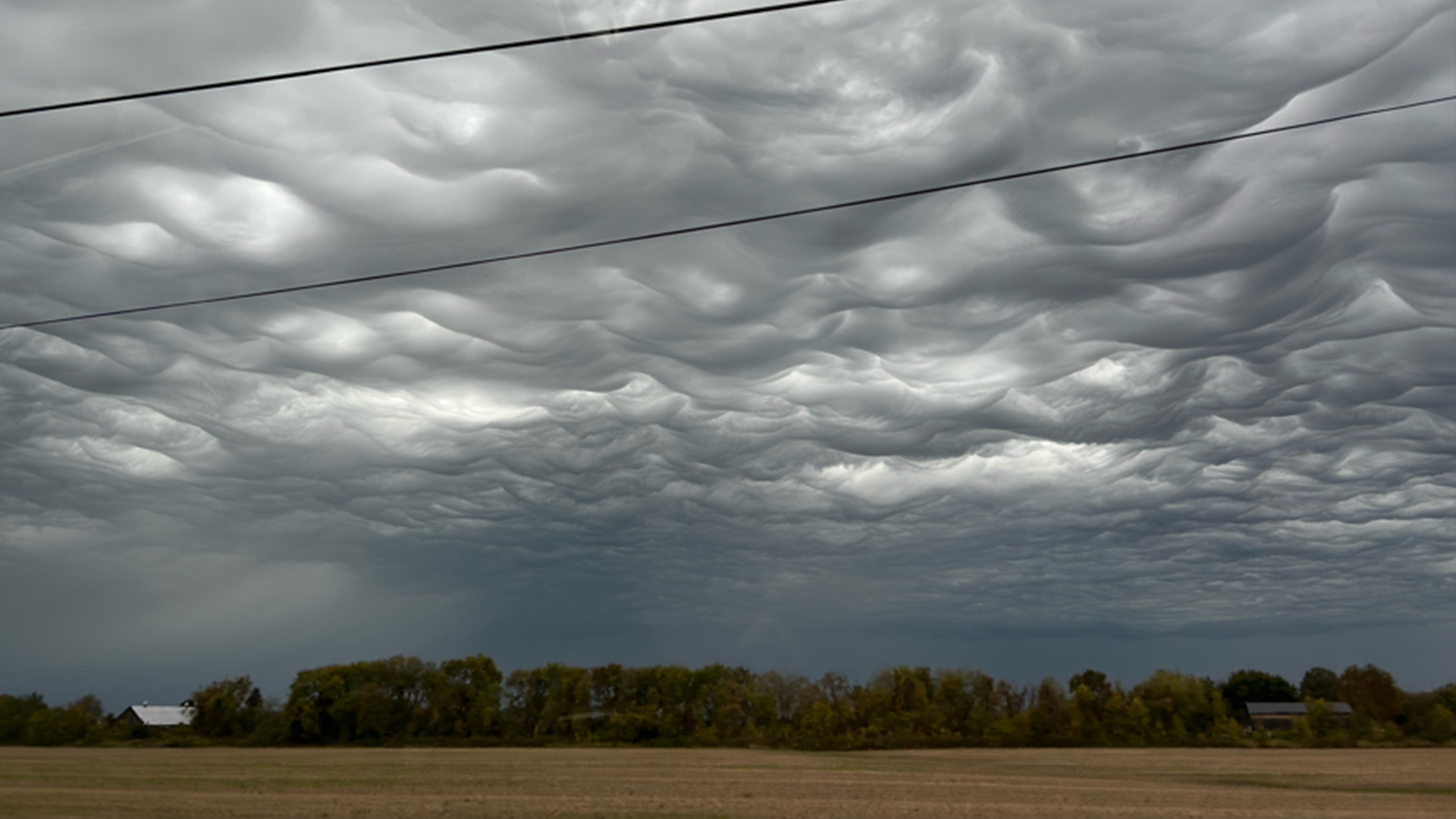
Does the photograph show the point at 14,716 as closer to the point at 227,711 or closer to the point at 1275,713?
the point at 227,711

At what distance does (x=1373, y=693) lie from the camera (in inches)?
3578

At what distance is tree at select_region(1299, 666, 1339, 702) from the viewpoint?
105438 mm

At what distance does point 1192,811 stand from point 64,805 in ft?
137

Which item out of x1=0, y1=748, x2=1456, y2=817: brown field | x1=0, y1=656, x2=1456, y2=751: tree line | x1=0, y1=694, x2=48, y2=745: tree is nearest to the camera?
x1=0, y1=748, x2=1456, y2=817: brown field

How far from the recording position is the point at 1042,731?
111 meters

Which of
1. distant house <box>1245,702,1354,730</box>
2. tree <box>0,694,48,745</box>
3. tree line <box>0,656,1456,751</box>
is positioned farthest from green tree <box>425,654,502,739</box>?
distant house <box>1245,702,1354,730</box>

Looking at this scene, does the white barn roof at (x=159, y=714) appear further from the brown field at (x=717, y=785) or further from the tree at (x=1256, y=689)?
the tree at (x=1256, y=689)

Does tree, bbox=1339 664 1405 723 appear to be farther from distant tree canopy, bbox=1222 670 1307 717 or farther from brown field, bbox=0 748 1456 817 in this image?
distant tree canopy, bbox=1222 670 1307 717

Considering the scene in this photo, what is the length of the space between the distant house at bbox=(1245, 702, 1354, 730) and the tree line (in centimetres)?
117

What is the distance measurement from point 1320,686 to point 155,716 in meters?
155

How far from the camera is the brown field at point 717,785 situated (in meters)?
37.2

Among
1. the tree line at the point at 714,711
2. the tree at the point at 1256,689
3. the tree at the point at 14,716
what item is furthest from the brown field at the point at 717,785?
the tree at the point at 1256,689

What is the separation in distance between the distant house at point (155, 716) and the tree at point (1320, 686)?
12900 cm

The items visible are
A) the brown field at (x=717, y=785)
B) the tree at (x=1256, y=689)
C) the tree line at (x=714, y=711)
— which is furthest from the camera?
the tree at (x=1256, y=689)
